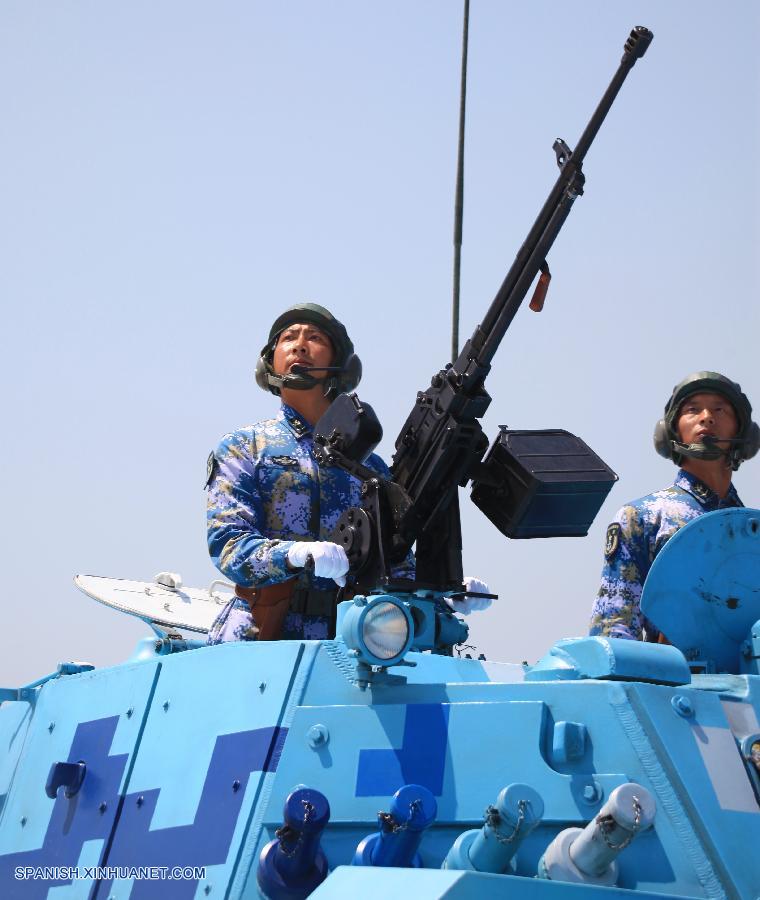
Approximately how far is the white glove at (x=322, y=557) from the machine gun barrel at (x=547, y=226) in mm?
1074

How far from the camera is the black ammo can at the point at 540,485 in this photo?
752 cm

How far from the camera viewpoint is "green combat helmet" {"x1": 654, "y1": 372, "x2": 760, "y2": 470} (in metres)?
9.45

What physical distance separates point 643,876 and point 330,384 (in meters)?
4.20

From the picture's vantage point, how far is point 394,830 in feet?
17.4

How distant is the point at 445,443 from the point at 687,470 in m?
2.86

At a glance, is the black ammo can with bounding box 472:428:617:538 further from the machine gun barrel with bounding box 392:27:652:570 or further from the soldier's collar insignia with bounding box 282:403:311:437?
the soldier's collar insignia with bounding box 282:403:311:437

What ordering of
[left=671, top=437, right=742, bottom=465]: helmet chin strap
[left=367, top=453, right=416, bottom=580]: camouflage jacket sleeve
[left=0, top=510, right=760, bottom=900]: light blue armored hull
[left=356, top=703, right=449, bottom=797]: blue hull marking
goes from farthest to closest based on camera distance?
[left=671, top=437, right=742, bottom=465]: helmet chin strap, [left=367, top=453, right=416, bottom=580]: camouflage jacket sleeve, [left=356, top=703, right=449, bottom=797]: blue hull marking, [left=0, top=510, right=760, bottom=900]: light blue armored hull

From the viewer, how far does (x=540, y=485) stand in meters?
7.43

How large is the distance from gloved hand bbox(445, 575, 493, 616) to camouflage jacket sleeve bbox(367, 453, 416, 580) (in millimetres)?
286

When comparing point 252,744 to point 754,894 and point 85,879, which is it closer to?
point 85,879

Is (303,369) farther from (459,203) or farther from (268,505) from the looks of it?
(459,203)

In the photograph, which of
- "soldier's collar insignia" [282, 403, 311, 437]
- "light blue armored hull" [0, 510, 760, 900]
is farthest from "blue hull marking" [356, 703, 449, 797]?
"soldier's collar insignia" [282, 403, 311, 437]

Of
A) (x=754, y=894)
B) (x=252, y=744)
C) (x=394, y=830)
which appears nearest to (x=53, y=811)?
(x=252, y=744)

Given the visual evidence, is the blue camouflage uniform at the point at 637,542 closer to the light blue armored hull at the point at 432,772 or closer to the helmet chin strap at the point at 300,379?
the light blue armored hull at the point at 432,772
